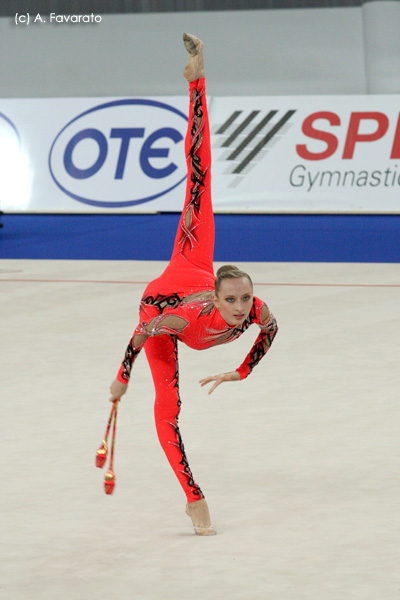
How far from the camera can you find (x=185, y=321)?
326cm

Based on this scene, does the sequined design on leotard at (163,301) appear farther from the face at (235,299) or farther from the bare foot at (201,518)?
the bare foot at (201,518)

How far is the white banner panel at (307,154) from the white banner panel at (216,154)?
0.01 metres

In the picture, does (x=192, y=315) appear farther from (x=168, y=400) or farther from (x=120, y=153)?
(x=120, y=153)

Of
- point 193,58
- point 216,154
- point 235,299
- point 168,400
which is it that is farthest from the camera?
point 216,154

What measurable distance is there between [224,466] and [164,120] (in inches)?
431

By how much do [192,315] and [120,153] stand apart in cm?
1147

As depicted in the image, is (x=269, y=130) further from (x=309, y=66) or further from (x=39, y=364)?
(x=39, y=364)

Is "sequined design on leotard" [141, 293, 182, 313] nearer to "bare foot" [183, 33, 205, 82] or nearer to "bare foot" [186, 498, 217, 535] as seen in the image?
"bare foot" [186, 498, 217, 535]

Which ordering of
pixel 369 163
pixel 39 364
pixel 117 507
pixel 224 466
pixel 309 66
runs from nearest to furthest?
pixel 117 507, pixel 224 466, pixel 39 364, pixel 369 163, pixel 309 66

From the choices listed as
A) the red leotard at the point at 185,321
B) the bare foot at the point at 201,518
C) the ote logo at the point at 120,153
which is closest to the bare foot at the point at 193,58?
the red leotard at the point at 185,321

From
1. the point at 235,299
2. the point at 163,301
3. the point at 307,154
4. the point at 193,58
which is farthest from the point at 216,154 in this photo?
the point at 235,299

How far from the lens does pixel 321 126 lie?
13.8 meters

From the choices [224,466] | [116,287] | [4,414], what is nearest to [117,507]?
[224,466]

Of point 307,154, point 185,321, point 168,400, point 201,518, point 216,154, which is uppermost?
point 216,154
